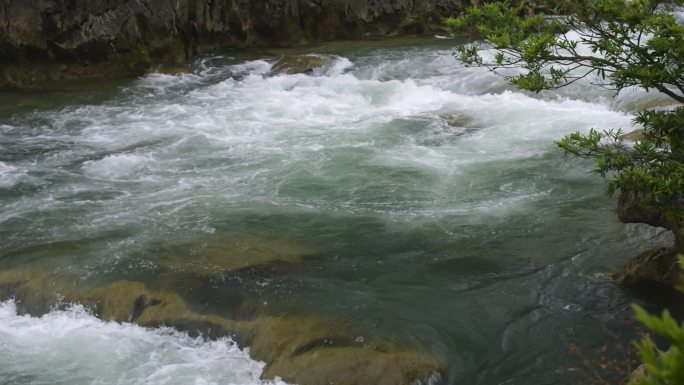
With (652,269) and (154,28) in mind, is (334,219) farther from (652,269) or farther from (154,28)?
(154,28)

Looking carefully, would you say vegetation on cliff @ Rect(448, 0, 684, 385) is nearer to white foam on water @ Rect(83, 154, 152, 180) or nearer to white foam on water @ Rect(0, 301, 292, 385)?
white foam on water @ Rect(0, 301, 292, 385)

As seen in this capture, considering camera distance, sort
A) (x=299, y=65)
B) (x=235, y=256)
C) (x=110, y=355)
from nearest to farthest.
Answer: (x=110, y=355) → (x=235, y=256) → (x=299, y=65)

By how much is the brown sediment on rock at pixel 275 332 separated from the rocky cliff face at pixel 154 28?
406 inches

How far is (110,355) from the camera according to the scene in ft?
19.5

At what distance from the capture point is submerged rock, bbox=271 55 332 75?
16.5 metres

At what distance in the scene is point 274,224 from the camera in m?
8.17

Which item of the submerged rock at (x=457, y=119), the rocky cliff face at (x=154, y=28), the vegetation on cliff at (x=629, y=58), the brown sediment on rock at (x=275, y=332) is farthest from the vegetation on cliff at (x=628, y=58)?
the rocky cliff face at (x=154, y=28)

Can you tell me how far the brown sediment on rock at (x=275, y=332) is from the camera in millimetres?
5426

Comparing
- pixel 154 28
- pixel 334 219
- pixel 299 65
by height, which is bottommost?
pixel 334 219

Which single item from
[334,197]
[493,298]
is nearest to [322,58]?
[334,197]

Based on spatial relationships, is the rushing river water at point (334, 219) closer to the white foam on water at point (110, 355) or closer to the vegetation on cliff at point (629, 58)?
the white foam on water at point (110, 355)

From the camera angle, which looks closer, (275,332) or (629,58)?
(629,58)

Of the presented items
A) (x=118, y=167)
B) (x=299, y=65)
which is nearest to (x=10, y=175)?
(x=118, y=167)

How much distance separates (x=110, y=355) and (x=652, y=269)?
15.9 feet
